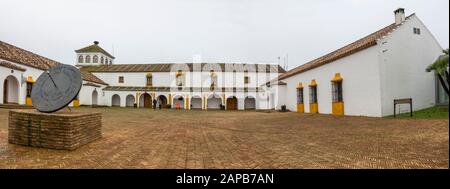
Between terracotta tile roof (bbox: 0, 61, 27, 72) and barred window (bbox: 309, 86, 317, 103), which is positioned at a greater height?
terracotta tile roof (bbox: 0, 61, 27, 72)

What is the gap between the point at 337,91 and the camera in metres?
14.0

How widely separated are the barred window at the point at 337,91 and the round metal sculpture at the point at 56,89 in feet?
43.7

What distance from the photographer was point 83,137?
484 centimetres

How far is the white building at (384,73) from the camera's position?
11.1m

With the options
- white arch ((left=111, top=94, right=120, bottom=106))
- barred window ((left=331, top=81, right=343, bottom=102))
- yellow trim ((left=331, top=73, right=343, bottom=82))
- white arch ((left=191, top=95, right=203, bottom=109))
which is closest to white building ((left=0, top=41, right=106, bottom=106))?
white arch ((left=111, top=94, right=120, bottom=106))

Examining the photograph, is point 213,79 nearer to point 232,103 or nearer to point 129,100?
point 232,103

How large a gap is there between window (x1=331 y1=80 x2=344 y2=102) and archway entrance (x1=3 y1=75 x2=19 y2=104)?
23.4 meters

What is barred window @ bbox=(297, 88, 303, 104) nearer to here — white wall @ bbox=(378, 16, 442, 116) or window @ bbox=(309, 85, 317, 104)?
window @ bbox=(309, 85, 317, 104)

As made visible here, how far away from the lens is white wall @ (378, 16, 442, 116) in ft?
36.4

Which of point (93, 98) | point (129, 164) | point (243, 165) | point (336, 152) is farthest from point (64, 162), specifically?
point (93, 98)

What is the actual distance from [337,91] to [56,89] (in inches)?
546
